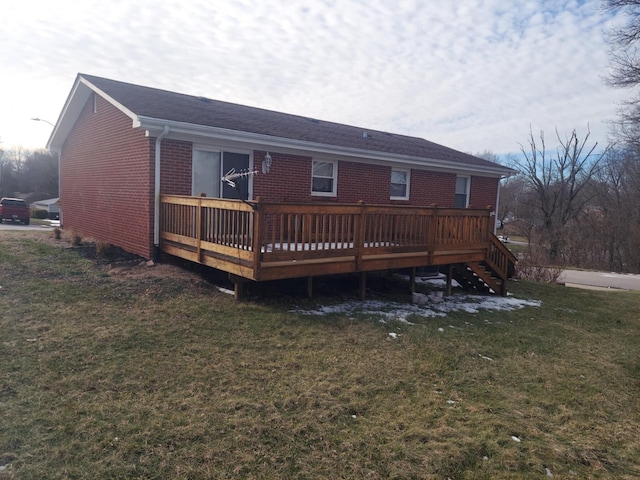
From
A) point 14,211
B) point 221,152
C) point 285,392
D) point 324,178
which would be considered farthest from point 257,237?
point 14,211

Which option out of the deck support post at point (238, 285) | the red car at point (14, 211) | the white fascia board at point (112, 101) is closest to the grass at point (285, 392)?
the deck support post at point (238, 285)

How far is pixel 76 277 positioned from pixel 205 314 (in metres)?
3.14

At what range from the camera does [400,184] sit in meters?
14.3

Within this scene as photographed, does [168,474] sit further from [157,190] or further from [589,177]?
[589,177]

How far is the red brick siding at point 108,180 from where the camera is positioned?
30.9 ft

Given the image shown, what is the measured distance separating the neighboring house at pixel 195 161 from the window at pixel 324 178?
0.03 m

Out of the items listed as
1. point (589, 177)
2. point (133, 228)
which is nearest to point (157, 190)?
point (133, 228)

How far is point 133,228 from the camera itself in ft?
32.5

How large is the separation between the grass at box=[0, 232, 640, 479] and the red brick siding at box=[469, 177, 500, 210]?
9.63 m

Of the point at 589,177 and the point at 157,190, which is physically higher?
the point at 589,177

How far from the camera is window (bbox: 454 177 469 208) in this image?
1633 cm

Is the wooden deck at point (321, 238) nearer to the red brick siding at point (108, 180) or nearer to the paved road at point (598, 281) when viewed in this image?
the red brick siding at point (108, 180)

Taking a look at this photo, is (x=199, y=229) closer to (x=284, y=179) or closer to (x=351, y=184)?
(x=284, y=179)

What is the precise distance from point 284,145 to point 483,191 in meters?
9.54
